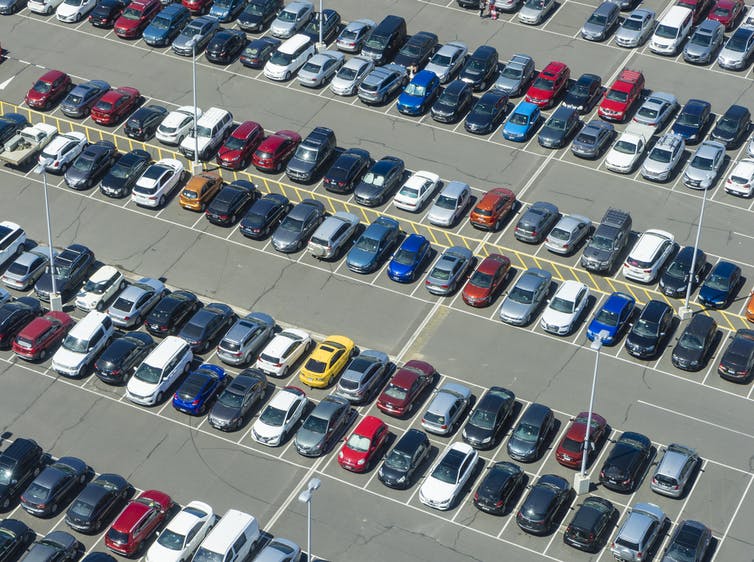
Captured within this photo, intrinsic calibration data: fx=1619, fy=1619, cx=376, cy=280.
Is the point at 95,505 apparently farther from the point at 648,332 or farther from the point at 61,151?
the point at 648,332

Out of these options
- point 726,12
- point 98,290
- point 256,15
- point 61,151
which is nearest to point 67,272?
point 98,290

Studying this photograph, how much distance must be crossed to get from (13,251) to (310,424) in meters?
22.5

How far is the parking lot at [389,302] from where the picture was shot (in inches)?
2992

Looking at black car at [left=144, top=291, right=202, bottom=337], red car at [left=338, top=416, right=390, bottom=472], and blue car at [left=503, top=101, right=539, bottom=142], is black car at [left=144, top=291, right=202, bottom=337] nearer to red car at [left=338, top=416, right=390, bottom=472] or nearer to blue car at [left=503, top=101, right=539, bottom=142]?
red car at [left=338, top=416, right=390, bottom=472]

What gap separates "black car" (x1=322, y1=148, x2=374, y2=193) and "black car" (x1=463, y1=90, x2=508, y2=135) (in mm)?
7957

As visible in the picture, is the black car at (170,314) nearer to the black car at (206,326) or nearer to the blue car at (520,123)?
the black car at (206,326)

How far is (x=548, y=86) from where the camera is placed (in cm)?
10131

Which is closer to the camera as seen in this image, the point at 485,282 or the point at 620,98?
the point at 485,282

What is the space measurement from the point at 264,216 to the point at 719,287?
2529 centimetres

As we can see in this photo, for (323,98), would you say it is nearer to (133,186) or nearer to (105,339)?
(133,186)

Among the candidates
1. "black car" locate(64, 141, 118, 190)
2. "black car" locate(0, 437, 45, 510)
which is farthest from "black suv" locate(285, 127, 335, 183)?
"black car" locate(0, 437, 45, 510)

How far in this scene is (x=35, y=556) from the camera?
71.8 meters

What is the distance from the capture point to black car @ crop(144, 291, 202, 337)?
84500mm

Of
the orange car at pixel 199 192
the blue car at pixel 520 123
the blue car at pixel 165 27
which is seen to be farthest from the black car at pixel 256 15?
the blue car at pixel 520 123
